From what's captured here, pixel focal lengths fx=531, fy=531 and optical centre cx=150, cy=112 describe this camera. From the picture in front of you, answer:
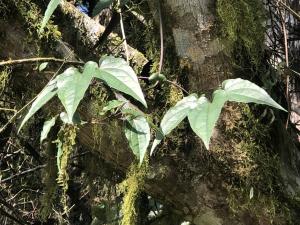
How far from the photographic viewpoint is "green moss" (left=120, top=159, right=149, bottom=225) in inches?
44.4

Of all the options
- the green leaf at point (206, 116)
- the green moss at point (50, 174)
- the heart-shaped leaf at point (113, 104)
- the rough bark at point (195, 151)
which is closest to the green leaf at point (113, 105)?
the heart-shaped leaf at point (113, 104)

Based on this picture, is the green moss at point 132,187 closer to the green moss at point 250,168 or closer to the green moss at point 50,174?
the green moss at point 250,168

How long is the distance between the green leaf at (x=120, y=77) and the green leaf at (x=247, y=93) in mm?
145

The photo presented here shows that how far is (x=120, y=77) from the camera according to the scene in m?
0.80

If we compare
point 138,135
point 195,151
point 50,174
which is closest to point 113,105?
point 138,135

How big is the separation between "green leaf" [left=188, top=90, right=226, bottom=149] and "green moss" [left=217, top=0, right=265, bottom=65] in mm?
325

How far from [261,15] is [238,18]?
9 centimetres

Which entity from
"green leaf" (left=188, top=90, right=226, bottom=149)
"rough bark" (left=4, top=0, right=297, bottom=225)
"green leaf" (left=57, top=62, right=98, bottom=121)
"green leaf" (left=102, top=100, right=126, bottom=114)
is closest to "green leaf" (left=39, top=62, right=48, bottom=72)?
"rough bark" (left=4, top=0, right=297, bottom=225)

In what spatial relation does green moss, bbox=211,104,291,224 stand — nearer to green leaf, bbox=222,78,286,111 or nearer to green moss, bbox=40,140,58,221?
green leaf, bbox=222,78,286,111

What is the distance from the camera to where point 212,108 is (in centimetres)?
77

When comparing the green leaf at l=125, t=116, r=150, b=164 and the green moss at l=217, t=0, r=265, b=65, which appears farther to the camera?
the green moss at l=217, t=0, r=265, b=65

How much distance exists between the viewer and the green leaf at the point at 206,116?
0.72 m

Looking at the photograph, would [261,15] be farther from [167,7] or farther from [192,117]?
[192,117]

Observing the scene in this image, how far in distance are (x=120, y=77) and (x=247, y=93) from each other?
20 centimetres
